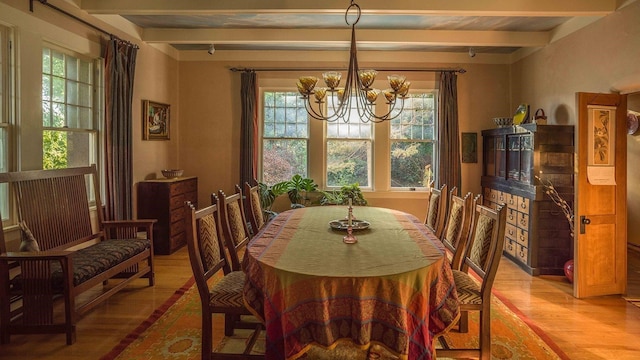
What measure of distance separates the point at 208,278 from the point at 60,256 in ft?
3.68

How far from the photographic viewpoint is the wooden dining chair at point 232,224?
8.88 ft

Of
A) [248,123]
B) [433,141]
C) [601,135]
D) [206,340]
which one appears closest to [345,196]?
[433,141]

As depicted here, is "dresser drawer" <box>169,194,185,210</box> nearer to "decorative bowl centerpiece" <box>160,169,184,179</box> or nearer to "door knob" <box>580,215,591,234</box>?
"decorative bowl centerpiece" <box>160,169,184,179</box>

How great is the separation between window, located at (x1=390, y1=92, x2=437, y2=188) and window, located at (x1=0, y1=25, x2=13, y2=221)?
456 cm

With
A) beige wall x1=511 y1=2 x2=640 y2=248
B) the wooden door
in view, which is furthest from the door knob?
beige wall x1=511 y1=2 x2=640 y2=248

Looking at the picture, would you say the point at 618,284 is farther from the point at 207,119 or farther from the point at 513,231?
the point at 207,119

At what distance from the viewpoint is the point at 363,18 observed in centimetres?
449

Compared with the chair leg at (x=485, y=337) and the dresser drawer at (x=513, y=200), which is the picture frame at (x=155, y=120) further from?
the dresser drawer at (x=513, y=200)

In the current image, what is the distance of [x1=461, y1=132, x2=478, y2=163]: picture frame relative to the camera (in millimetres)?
5891

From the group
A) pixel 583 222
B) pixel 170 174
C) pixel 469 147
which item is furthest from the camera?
pixel 469 147

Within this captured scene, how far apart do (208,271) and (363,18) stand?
3423 millimetres

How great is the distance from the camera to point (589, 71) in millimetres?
4215

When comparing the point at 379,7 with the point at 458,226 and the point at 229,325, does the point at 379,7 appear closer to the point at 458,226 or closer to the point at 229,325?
the point at 458,226

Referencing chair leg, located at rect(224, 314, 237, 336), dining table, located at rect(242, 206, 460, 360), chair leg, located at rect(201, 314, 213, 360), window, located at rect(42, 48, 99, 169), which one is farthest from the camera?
window, located at rect(42, 48, 99, 169)
